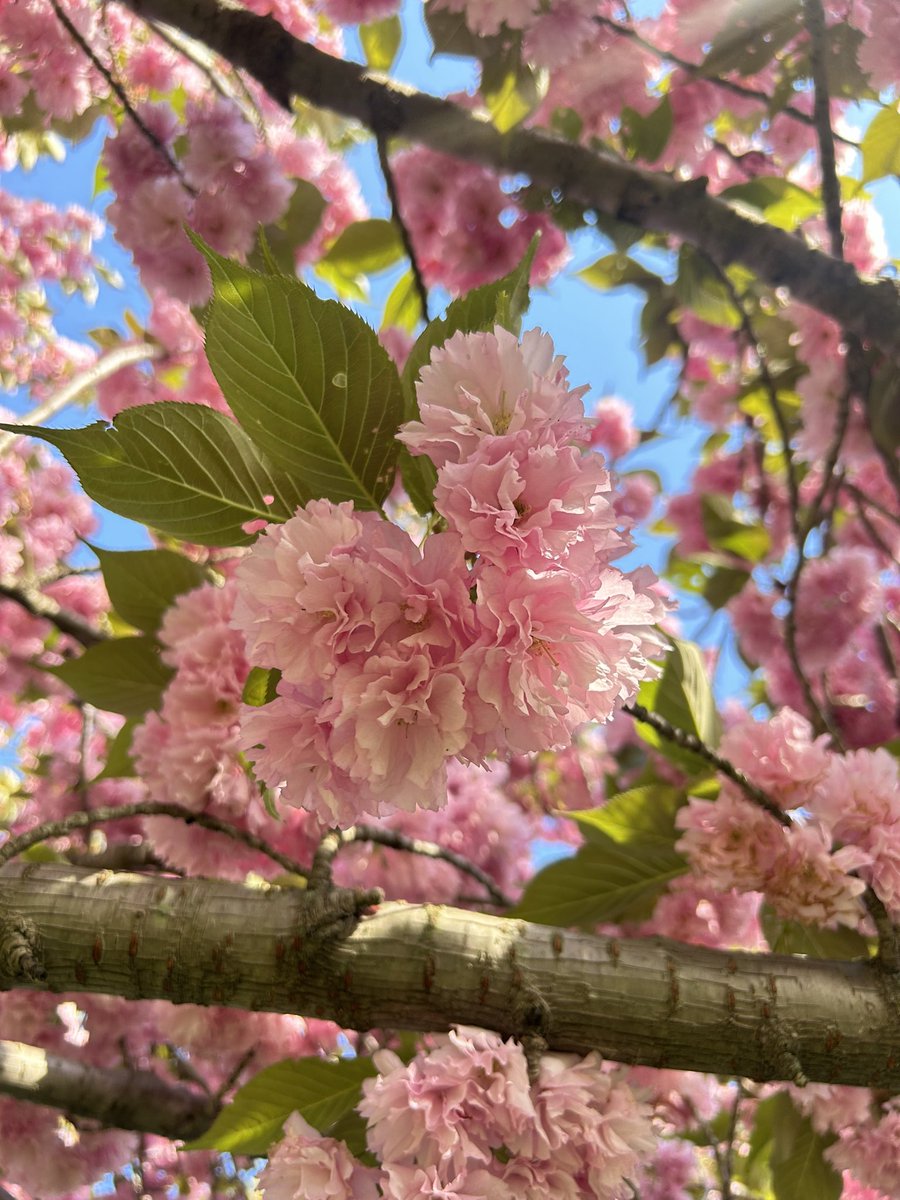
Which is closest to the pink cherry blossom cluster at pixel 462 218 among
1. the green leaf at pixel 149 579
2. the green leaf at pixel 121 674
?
the green leaf at pixel 149 579

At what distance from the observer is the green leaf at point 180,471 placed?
667 mm

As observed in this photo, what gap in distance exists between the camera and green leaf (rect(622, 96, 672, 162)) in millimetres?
1861

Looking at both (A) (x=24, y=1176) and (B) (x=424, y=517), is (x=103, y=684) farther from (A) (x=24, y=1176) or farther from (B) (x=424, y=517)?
(A) (x=24, y=1176)

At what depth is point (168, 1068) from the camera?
2.26 m

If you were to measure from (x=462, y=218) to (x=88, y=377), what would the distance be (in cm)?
133

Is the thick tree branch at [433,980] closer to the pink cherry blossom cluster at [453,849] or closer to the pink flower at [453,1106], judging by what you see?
the pink flower at [453,1106]

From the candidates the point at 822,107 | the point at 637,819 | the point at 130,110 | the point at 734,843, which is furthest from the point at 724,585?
the point at 130,110

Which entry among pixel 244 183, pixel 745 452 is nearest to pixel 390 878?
pixel 244 183

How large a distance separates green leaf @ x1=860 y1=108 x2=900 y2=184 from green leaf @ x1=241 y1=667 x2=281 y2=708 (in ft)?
5.06

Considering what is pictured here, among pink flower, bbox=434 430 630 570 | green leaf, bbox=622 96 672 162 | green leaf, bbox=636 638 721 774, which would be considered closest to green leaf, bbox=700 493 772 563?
green leaf, bbox=622 96 672 162

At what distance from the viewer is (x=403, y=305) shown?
2094 mm

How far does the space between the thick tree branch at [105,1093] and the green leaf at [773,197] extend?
2.15 metres

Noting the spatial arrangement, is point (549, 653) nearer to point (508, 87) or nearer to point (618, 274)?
point (508, 87)

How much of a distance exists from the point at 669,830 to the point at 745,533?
1617 millimetres
